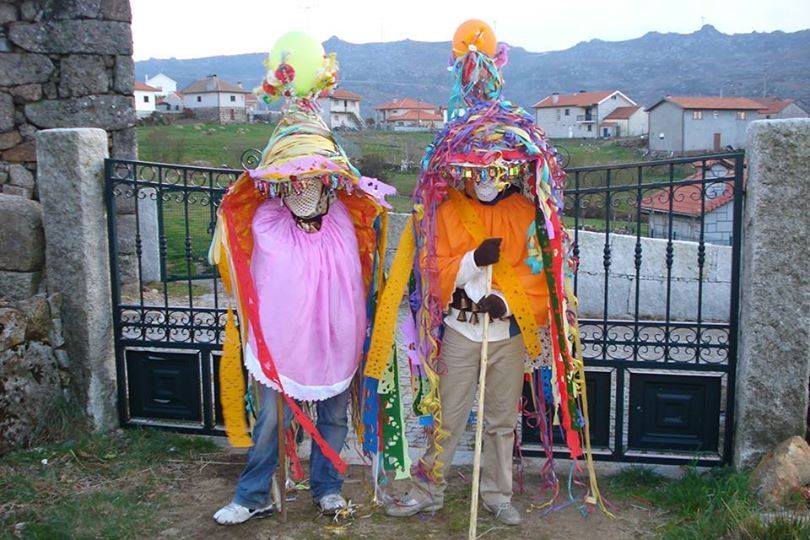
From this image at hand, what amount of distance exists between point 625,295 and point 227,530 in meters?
6.12

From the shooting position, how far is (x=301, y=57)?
4051 mm

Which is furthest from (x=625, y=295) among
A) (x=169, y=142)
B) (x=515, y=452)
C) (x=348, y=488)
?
(x=169, y=142)

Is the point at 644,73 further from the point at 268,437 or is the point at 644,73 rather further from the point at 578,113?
the point at 268,437

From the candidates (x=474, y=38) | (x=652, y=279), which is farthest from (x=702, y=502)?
(x=652, y=279)

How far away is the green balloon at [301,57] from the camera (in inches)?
159

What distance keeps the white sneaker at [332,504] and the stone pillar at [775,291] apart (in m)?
2.23

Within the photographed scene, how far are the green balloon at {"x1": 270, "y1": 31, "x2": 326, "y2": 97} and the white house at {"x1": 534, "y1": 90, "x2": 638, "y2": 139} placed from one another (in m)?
76.0

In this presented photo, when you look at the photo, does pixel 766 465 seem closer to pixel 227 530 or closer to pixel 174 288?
pixel 227 530

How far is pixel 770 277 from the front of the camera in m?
4.26

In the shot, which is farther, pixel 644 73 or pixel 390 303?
pixel 644 73

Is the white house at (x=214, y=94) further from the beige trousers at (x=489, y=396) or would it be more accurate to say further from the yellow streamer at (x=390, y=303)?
the beige trousers at (x=489, y=396)

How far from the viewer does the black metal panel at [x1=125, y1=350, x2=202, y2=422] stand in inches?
205

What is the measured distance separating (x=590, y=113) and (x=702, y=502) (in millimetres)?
79167

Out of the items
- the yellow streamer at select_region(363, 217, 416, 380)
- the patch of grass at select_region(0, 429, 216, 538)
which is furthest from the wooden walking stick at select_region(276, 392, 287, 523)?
the patch of grass at select_region(0, 429, 216, 538)
